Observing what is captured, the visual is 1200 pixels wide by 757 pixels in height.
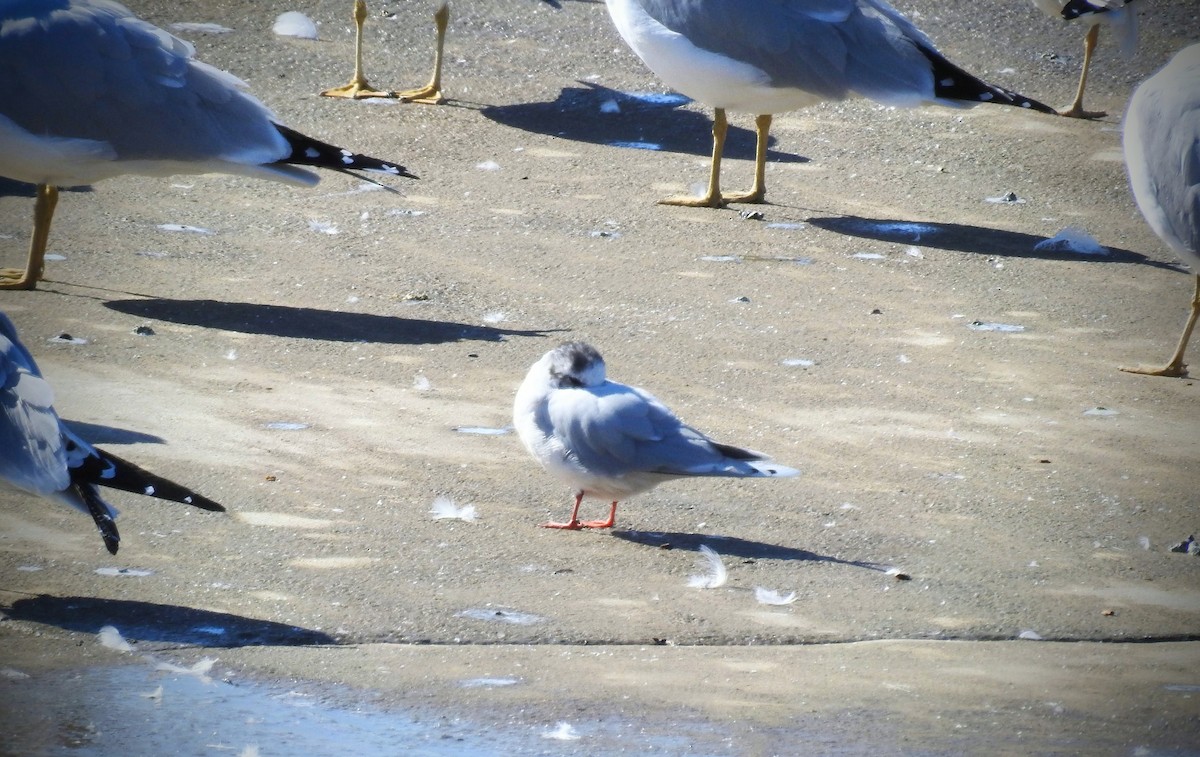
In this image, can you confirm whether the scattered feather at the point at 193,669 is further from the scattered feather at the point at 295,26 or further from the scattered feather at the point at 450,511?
the scattered feather at the point at 295,26

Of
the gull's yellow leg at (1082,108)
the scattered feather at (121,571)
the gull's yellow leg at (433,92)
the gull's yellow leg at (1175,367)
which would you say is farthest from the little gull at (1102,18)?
the scattered feather at (121,571)

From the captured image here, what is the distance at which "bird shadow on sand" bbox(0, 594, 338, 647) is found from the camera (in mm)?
3984

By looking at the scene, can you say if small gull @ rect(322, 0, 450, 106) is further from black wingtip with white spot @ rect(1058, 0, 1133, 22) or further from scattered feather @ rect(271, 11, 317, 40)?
black wingtip with white spot @ rect(1058, 0, 1133, 22)

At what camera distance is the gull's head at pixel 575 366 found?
488cm

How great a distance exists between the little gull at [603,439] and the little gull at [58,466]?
1.22 meters

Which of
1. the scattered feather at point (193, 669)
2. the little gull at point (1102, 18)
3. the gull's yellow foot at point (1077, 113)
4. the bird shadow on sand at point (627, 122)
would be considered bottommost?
the scattered feather at point (193, 669)

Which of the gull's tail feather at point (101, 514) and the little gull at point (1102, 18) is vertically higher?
the little gull at point (1102, 18)

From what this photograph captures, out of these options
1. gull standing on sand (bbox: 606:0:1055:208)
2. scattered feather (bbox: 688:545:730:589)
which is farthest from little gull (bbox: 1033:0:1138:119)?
scattered feather (bbox: 688:545:730:589)

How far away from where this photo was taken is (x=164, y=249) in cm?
748

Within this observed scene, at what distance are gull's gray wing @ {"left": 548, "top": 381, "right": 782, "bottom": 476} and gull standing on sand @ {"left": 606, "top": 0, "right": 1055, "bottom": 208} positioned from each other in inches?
155

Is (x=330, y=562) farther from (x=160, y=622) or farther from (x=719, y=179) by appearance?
(x=719, y=179)

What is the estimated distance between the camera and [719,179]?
8812 mm

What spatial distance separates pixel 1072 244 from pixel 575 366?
4.24 metres

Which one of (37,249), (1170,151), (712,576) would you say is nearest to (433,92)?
(37,249)
